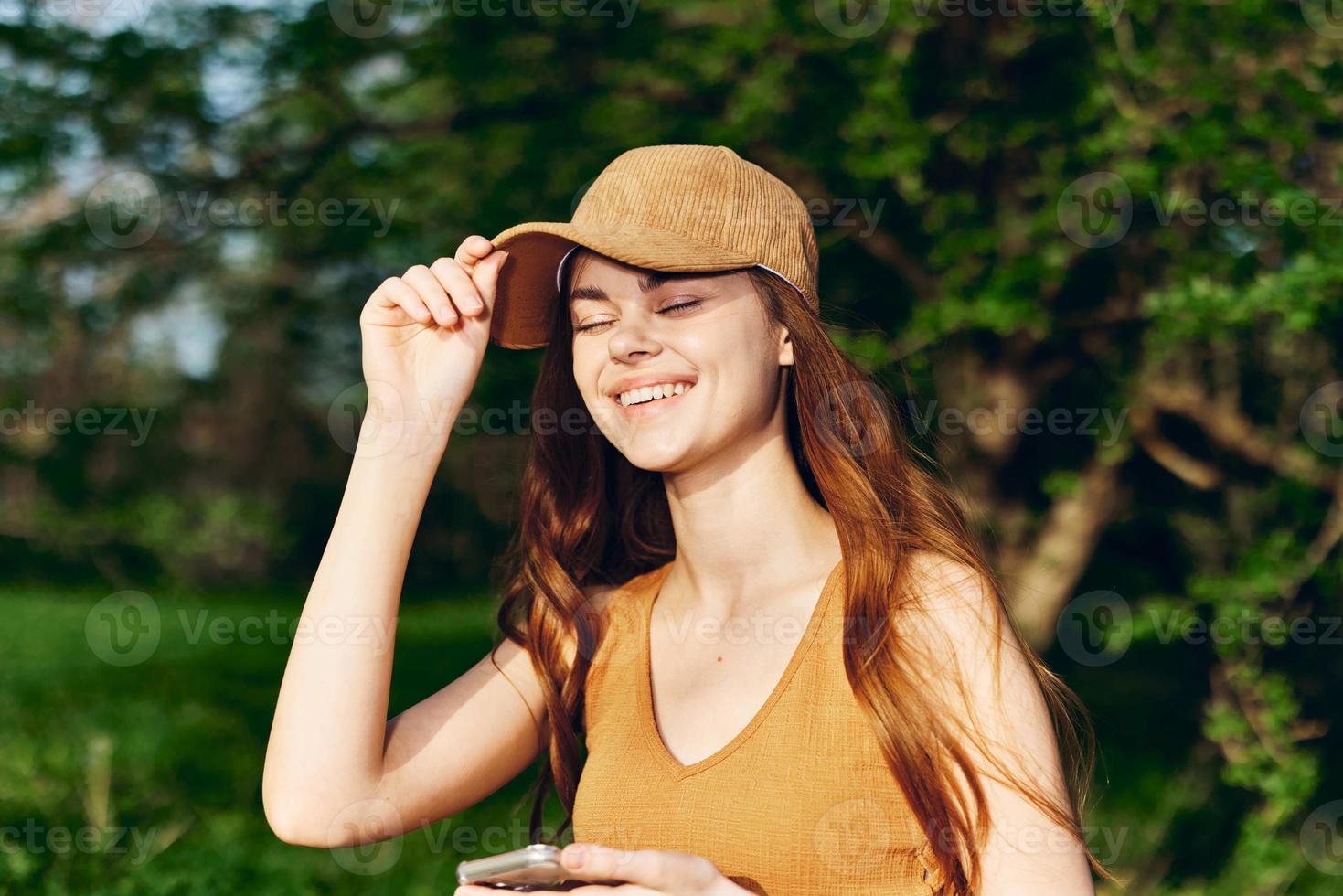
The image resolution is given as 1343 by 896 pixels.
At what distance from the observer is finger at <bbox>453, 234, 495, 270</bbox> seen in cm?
226

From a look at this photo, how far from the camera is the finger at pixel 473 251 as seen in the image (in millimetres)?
2256

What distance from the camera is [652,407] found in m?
2.18

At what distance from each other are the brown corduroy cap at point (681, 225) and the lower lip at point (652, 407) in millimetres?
210

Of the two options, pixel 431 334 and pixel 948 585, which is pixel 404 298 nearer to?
pixel 431 334

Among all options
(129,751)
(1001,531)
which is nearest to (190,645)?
(129,751)

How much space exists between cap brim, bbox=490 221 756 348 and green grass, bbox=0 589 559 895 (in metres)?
2.53

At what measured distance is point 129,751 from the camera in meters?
6.17

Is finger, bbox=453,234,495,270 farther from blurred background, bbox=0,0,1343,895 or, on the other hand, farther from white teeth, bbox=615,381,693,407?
blurred background, bbox=0,0,1343,895

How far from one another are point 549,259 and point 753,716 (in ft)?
2.75

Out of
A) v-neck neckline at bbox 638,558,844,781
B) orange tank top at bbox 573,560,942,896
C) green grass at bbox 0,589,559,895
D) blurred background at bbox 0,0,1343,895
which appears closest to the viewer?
orange tank top at bbox 573,560,942,896

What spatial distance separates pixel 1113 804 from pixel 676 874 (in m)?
5.03

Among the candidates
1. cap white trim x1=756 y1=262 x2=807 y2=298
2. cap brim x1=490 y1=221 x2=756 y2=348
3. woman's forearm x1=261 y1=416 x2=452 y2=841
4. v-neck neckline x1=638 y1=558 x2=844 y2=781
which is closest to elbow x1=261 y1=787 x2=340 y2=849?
woman's forearm x1=261 y1=416 x2=452 y2=841

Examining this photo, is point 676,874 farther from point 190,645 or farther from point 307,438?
point 307,438

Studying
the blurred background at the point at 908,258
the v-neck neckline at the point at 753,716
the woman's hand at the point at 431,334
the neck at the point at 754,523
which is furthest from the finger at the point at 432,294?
the blurred background at the point at 908,258
